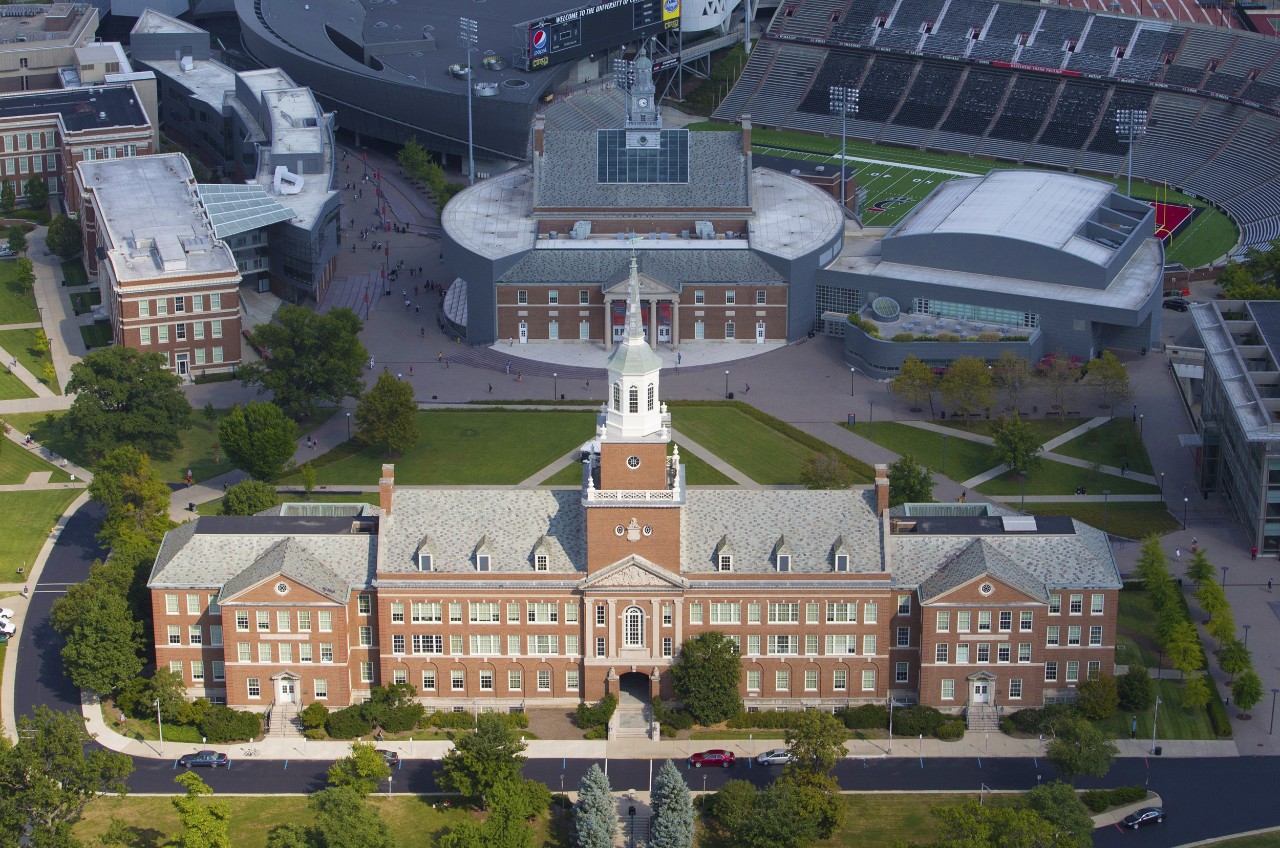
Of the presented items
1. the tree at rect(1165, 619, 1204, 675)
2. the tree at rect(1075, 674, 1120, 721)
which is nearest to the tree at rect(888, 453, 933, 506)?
the tree at rect(1165, 619, 1204, 675)

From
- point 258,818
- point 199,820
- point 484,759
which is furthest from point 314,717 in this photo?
point 199,820

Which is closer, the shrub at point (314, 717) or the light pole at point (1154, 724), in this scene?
the light pole at point (1154, 724)

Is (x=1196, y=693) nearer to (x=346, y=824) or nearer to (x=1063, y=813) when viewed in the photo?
(x=1063, y=813)

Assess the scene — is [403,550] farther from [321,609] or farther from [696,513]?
[696,513]

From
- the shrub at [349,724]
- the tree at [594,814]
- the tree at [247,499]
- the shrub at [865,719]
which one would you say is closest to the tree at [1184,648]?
the shrub at [865,719]

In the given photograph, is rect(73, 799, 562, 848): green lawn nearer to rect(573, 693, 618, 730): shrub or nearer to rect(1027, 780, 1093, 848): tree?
rect(573, 693, 618, 730): shrub

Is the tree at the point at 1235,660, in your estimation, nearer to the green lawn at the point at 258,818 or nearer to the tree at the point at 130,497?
the green lawn at the point at 258,818

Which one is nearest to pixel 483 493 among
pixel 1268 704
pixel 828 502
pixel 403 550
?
pixel 403 550
